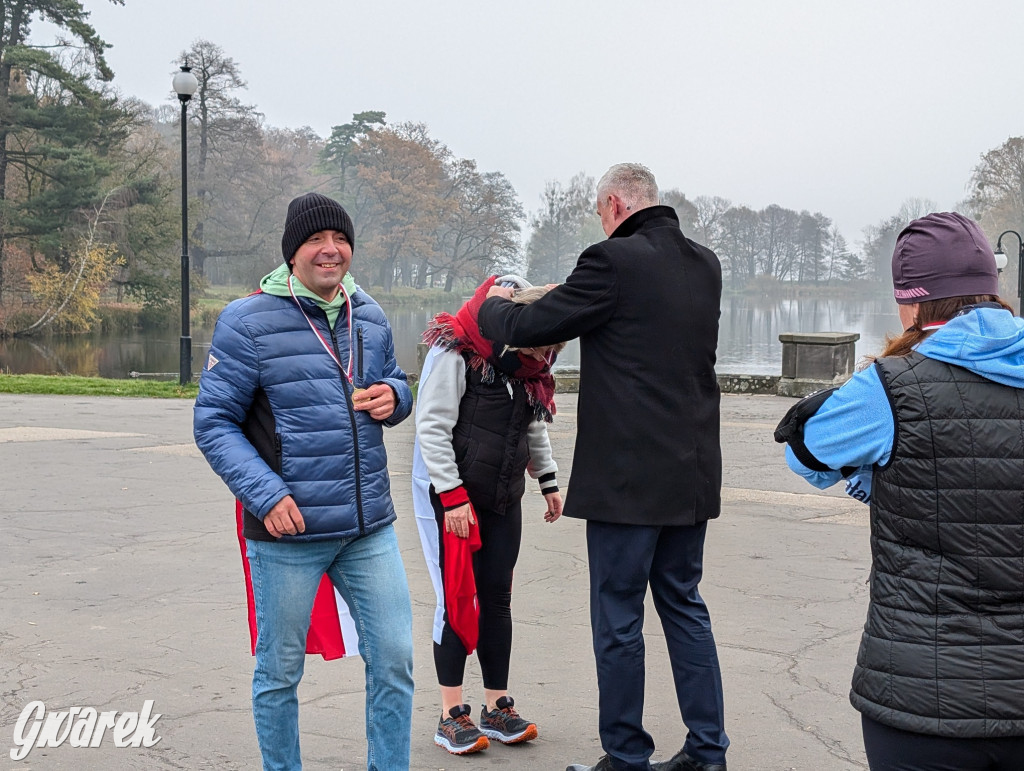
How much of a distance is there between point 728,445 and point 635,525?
344 inches

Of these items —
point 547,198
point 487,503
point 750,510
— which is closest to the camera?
point 487,503

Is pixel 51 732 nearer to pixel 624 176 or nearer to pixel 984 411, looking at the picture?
pixel 624 176

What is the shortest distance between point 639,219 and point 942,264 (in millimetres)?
1343

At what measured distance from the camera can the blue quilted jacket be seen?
3225mm

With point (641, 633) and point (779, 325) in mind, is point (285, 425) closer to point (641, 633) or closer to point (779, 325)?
point (641, 633)

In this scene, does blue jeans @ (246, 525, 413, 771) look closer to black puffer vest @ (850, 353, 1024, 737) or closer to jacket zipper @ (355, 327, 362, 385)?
jacket zipper @ (355, 327, 362, 385)

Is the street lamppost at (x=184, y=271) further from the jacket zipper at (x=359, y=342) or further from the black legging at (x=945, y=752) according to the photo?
the black legging at (x=945, y=752)

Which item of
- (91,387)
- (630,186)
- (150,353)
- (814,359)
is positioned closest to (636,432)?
(630,186)

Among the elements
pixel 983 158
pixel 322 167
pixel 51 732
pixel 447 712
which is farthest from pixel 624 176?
pixel 322 167

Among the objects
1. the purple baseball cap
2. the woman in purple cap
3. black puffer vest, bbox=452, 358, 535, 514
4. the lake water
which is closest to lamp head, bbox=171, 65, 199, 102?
the lake water

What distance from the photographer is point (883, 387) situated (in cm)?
225

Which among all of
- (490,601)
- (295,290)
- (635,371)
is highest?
(295,290)

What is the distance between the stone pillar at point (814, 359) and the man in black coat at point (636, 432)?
13.5 m

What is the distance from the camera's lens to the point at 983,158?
192 ft
